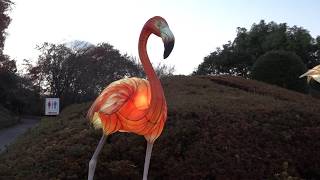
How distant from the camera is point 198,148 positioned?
775 cm

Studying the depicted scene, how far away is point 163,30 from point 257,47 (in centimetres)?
2411

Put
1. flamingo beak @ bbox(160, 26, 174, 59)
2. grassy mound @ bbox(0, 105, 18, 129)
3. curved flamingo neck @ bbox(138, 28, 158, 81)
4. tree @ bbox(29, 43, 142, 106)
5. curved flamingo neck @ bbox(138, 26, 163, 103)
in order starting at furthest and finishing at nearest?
1. tree @ bbox(29, 43, 142, 106)
2. grassy mound @ bbox(0, 105, 18, 129)
3. curved flamingo neck @ bbox(138, 28, 158, 81)
4. curved flamingo neck @ bbox(138, 26, 163, 103)
5. flamingo beak @ bbox(160, 26, 174, 59)

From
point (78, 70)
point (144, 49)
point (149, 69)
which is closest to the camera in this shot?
point (149, 69)

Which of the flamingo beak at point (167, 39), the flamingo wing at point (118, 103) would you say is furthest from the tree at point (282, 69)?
the flamingo beak at point (167, 39)

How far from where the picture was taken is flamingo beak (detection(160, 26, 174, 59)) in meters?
5.05

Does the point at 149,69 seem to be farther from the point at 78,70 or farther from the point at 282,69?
the point at 78,70

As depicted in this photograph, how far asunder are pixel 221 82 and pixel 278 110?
5.47 meters

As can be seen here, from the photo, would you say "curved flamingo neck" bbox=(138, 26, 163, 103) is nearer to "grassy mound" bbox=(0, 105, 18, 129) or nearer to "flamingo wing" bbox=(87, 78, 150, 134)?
"flamingo wing" bbox=(87, 78, 150, 134)

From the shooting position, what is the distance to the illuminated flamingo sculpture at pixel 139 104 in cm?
545

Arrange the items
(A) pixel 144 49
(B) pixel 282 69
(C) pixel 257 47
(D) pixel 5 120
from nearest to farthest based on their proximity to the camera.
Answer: (A) pixel 144 49
(B) pixel 282 69
(D) pixel 5 120
(C) pixel 257 47

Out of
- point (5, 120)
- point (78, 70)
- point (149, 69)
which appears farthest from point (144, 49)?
point (78, 70)

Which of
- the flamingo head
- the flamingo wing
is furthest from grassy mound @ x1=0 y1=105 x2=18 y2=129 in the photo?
the flamingo head

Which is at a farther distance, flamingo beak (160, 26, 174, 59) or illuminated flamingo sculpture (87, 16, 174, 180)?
illuminated flamingo sculpture (87, 16, 174, 180)

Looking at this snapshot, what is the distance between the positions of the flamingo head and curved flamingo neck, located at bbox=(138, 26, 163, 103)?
0.10 m
